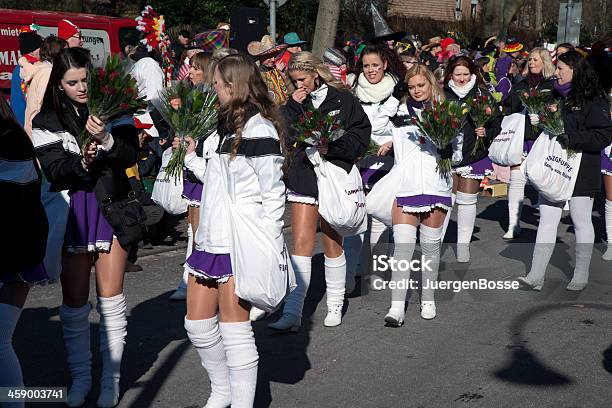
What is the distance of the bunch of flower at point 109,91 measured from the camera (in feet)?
14.9

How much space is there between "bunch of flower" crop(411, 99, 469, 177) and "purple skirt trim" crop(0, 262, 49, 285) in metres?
3.06

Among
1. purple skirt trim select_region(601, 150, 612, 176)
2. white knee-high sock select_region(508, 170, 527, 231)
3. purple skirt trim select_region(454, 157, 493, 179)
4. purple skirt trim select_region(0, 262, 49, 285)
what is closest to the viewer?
purple skirt trim select_region(0, 262, 49, 285)

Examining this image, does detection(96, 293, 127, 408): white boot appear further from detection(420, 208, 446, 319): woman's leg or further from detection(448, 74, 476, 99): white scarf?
detection(448, 74, 476, 99): white scarf

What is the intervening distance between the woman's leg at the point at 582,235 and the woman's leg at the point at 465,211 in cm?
135

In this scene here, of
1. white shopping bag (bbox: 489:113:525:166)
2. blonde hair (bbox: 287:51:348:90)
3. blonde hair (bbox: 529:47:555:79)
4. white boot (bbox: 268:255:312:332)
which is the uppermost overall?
blonde hair (bbox: 529:47:555:79)

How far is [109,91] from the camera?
14.9ft

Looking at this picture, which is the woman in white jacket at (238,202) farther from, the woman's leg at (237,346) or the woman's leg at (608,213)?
the woman's leg at (608,213)

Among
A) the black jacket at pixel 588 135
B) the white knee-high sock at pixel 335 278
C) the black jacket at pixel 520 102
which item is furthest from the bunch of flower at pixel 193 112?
the black jacket at pixel 520 102

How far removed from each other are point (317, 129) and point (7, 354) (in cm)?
267

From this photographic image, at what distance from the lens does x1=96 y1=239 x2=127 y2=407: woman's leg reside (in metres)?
4.82

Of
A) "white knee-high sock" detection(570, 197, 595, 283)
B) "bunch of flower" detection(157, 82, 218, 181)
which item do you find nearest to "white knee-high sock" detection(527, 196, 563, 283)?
"white knee-high sock" detection(570, 197, 595, 283)

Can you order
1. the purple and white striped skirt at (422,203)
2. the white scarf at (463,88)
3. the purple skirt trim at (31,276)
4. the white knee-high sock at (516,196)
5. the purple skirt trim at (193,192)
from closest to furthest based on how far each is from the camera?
the purple skirt trim at (31,276), the purple and white striped skirt at (422,203), the purple skirt trim at (193,192), the white scarf at (463,88), the white knee-high sock at (516,196)

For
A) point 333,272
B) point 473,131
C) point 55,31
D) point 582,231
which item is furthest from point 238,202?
point 55,31

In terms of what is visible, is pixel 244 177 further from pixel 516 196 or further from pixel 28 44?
pixel 516 196
